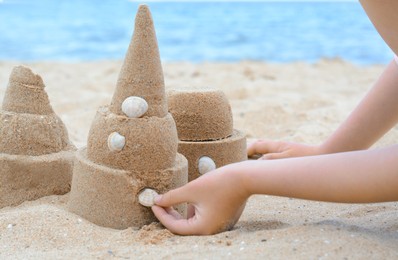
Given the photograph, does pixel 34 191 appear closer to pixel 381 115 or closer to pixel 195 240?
pixel 195 240

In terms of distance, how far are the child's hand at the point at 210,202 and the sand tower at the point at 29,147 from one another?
1.95 ft

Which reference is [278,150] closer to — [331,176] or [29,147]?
[331,176]

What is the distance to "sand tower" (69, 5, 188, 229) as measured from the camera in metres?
1.98

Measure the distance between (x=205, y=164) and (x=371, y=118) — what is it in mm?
804

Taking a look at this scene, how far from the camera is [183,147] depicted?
2.41m

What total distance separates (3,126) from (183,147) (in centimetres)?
74

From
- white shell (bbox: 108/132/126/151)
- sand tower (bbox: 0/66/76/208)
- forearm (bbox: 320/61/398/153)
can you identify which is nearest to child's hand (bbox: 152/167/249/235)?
white shell (bbox: 108/132/126/151)

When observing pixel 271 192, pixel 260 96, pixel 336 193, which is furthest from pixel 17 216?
pixel 260 96

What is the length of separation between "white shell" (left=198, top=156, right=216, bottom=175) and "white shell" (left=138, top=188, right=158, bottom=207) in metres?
0.44

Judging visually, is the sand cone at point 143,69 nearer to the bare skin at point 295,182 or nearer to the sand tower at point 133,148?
the sand tower at point 133,148

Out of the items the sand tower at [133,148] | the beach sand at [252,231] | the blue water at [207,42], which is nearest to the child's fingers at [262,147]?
the beach sand at [252,231]

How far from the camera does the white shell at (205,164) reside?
7.86ft

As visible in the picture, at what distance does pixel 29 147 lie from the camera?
2303mm

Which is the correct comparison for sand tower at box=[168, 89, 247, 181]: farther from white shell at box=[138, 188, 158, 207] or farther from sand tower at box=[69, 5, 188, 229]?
white shell at box=[138, 188, 158, 207]
